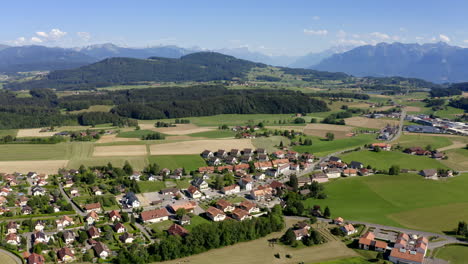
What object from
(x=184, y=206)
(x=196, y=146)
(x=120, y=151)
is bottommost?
(x=184, y=206)

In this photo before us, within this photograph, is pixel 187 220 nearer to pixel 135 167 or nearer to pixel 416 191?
pixel 135 167

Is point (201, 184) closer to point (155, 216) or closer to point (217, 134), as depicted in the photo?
point (155, 216)

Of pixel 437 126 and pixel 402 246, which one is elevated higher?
pixel 437 126

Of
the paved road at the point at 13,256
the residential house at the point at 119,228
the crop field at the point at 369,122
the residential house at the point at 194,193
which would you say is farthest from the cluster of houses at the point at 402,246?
the crop field at the point at 369,122

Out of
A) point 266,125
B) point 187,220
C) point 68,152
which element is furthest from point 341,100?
point 187,220

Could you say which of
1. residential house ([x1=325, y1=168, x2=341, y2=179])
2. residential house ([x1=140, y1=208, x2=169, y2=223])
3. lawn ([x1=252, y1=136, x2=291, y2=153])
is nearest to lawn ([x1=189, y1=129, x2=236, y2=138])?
lawn ([x1=252, y1=136, x2=291, y2=153])

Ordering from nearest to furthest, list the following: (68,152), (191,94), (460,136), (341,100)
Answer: (68,152), (460,136), (341,100), (191,94)

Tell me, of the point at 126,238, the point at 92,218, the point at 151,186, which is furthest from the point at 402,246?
the point at 151,186
